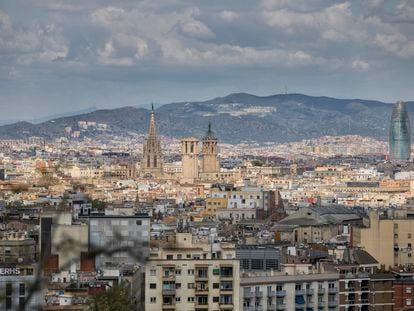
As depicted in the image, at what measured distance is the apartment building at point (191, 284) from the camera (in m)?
23.9

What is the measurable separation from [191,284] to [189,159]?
4936 inches

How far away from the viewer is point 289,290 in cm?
2731

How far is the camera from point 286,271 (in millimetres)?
28422

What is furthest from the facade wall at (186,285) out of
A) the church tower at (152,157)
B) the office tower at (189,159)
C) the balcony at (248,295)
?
the church tower at (152,157)

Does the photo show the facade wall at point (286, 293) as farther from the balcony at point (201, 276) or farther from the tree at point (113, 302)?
the tree at point (113, 302)

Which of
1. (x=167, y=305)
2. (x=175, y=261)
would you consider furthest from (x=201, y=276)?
(x=167, y=305)

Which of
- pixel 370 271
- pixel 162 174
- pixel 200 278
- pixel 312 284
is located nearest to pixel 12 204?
pixel 370 271

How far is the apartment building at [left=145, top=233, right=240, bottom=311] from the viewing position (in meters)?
23.9

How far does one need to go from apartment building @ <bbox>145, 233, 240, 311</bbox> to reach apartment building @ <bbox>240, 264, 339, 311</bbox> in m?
1.28

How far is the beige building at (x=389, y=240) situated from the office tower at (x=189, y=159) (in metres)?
101

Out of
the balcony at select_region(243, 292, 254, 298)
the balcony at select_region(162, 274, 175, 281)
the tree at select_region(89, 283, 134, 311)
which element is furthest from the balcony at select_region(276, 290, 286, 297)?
the tree at select_region(89, 283, 134, 311)

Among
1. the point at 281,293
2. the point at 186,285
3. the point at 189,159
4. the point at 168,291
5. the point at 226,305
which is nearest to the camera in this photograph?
the point at 168,291

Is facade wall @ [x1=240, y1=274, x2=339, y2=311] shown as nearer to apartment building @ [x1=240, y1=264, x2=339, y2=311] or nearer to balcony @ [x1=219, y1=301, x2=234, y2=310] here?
apartment building @ [x1=240, y1=264, x2=339, y2=311]

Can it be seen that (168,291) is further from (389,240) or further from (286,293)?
(389,240)
